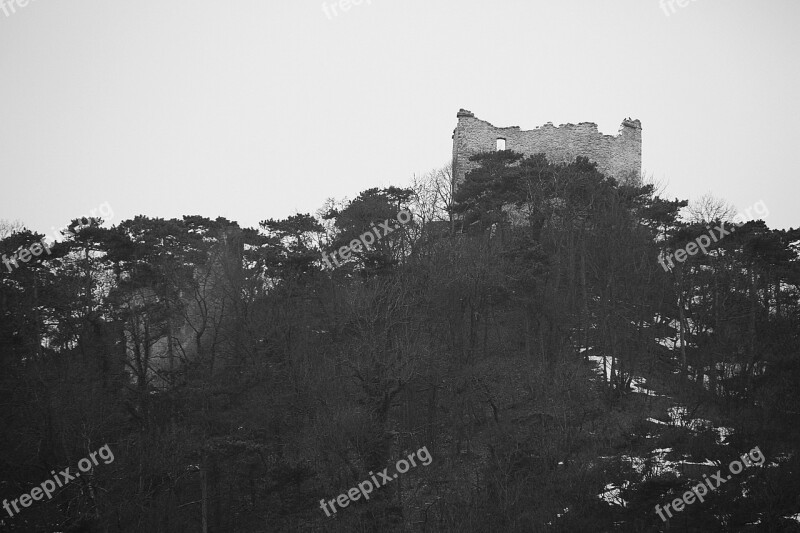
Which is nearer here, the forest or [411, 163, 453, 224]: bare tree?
the forest

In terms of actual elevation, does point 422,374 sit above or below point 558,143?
below

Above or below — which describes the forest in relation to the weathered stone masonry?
below

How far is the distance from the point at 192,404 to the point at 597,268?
14759 millimetres

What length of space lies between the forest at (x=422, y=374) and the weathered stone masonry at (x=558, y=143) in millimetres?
8748

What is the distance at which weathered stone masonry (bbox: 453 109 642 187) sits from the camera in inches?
1420

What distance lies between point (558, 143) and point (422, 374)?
21102mm

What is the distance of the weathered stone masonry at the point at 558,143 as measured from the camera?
36.1 metres

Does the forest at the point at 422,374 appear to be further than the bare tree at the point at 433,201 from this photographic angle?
No

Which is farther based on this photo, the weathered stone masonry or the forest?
the weathered stone masonry

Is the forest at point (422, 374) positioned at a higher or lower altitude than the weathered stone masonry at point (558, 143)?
lower

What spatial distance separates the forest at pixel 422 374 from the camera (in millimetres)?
16125

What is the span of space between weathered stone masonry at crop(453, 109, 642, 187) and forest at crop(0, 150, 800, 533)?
28.7 ft

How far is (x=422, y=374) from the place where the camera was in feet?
65.4

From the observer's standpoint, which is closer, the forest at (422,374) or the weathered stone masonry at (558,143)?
the forest at (422,374)
